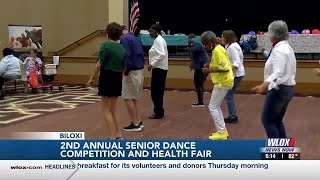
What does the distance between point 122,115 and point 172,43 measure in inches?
Answer: 419

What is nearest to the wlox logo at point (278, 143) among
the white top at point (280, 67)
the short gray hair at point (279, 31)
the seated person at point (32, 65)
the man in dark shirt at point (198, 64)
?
the white top at point (280, 67)

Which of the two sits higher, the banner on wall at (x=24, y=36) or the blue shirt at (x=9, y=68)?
the banner on wall at (x=24, y=36)

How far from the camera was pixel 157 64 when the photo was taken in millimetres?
8977

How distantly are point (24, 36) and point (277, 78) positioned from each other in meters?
12.5

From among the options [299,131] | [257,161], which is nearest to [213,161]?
[257,161]

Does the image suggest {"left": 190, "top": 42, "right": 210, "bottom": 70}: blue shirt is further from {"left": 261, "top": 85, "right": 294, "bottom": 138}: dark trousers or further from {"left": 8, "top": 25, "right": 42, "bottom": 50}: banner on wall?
{"left": 8, "top": 25, "right": 42, "bottom": 50}: banner on wall

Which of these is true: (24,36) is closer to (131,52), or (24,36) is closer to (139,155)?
(131,52)

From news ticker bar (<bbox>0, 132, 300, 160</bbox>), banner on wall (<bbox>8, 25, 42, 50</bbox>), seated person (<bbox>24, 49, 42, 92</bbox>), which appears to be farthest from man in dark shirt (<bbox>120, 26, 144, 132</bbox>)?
banner on wall (<bbox>8, 25, 42, 50</bbox>)

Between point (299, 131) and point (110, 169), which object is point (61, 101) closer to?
point (299, 131)

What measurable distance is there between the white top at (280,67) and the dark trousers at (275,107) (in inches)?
4.0

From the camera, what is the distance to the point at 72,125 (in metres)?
8.84

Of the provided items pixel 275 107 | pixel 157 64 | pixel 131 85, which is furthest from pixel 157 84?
pixel 275 107

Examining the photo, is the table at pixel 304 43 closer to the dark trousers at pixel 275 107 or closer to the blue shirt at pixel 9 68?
the blue shirt at pixel 9 68

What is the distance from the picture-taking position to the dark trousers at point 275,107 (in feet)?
18.6
